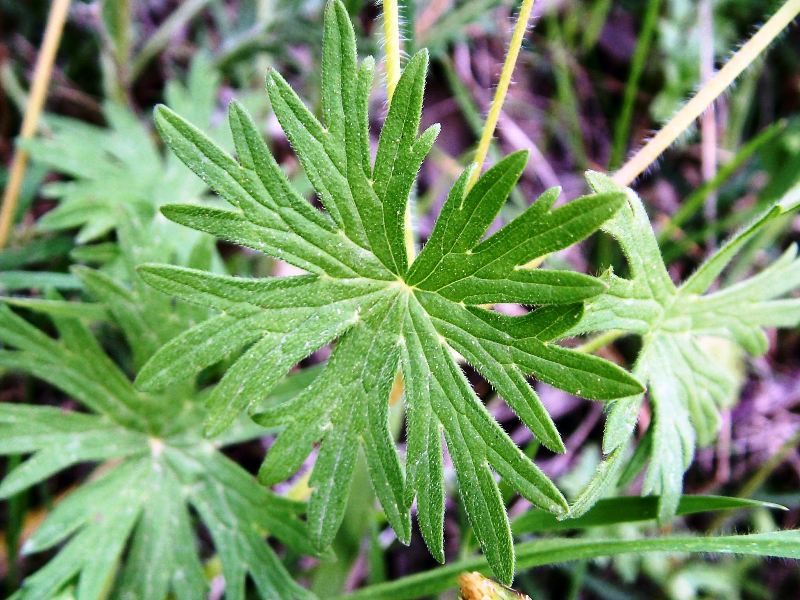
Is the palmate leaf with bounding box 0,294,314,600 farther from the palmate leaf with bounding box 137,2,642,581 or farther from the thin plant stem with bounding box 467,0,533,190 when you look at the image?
the thin plant stem with bounding box 467,0,533,190

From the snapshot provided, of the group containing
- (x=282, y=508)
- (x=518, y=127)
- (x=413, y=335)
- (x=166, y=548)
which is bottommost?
(x=166, y=548)

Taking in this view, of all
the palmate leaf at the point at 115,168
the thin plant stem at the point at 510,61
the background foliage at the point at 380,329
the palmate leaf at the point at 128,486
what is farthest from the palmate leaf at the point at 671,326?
the palmate leaf at the point at 115,168

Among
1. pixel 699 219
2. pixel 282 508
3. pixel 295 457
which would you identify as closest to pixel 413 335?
pixel 295 457

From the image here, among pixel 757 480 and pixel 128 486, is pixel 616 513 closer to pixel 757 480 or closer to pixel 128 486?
pixel 128 486

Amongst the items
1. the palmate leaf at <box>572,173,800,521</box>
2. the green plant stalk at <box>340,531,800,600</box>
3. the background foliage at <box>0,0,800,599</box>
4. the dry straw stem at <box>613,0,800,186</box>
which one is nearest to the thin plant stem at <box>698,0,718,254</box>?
the background foliage at <box>0,0,800,599</box>

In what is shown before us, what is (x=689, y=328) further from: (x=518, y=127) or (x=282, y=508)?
(x=518, y=127)

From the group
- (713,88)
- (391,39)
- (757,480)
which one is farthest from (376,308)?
(757,480)
